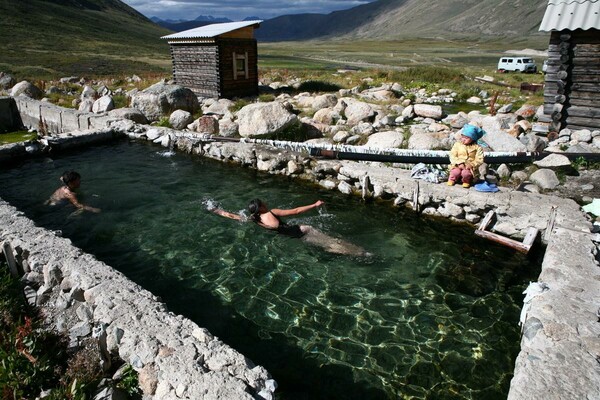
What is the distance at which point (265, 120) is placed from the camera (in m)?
14.7

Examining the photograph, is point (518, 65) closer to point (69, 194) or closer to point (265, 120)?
point (265, 120)

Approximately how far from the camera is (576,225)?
7523mm

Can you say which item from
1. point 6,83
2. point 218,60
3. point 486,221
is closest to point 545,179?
point 486,221

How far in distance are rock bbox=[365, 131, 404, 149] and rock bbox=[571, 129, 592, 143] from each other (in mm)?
5275

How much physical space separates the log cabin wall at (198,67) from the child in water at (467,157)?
53.6ft

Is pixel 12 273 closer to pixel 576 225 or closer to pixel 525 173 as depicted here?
pixel 576 225

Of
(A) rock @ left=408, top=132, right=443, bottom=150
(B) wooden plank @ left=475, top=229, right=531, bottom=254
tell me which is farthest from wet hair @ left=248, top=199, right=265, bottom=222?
(A) rock @ left=408, top=132, right=443, bottom=150

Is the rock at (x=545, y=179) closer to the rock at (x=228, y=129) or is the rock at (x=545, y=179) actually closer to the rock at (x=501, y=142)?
the rock at (x=501, y=142)

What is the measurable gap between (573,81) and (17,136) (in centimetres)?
2063

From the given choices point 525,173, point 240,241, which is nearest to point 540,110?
point 525,173

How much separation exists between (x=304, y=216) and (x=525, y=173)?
232 inches

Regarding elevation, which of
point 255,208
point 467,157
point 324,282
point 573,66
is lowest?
point 324,282

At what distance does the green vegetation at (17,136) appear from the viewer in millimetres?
16422

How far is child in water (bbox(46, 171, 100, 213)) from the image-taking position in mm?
10117
